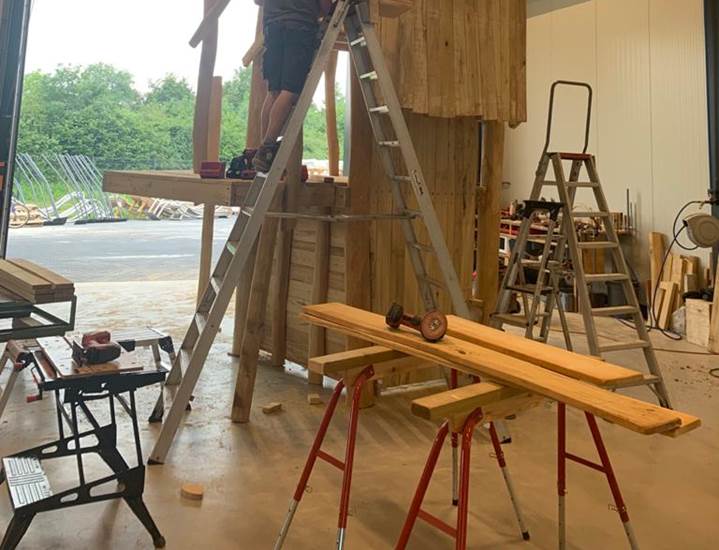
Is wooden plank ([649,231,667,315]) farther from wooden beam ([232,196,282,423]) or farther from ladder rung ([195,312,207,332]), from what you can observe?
ladder rung ([195,312,207,332])

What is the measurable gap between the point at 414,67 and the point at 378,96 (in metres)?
0.27

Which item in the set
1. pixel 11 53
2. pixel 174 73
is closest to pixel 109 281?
pixel 11 53

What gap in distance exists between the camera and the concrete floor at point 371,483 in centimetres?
239

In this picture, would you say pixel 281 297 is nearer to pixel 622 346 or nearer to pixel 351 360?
pixel 622 346

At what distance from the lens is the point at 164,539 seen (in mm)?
2322

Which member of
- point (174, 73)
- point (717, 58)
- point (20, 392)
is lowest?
point (20, 392)

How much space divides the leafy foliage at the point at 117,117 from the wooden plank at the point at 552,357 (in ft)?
41.0

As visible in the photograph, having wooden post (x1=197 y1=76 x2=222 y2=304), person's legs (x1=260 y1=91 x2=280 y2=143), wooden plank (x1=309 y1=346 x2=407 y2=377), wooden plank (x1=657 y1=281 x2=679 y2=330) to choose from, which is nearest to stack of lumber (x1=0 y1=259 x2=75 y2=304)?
wooden plank (x1=309 y1=346 x2=407 y2=377)

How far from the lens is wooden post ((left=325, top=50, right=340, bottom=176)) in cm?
533

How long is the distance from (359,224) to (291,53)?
1.08 meters

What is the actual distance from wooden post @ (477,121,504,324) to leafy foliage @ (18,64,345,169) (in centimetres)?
1029

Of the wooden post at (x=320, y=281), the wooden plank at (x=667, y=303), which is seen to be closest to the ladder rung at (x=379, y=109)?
the wooden post at (x=320, y=281)

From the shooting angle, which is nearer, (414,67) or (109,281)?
(414,67)

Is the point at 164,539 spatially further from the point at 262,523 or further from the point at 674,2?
the point at 674,2
